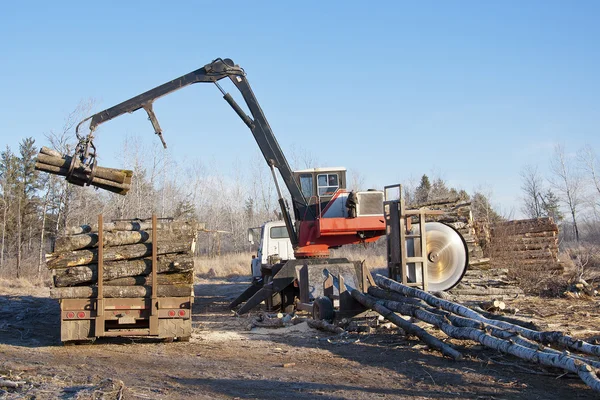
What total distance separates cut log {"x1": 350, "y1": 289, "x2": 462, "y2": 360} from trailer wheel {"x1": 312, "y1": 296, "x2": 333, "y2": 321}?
0.53m

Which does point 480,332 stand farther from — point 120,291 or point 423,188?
point 423,188

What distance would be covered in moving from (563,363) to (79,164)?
9.77 metres

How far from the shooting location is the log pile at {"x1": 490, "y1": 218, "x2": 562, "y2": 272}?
18.6m

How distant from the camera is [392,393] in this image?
685cm

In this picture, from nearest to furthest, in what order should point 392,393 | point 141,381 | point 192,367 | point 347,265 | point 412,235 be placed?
1. point 392,393
2. point 141,381
3. point 192,367
4. point 412,235
5. point 347,265

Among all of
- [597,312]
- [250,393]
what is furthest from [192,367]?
[597,312]

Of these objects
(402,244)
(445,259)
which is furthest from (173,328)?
(445,259)

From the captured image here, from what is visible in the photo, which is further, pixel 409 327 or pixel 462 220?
pixel 462 220

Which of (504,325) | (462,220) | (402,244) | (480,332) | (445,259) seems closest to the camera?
(480,332)

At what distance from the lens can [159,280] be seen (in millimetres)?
10836

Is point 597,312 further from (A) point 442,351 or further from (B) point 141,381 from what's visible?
(B) point 141,381

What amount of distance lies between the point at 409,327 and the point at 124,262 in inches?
198

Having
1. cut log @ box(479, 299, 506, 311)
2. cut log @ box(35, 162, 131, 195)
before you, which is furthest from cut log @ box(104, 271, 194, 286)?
cut log @ box(479, 299, 506, 311)

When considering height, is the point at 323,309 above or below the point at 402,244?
below
